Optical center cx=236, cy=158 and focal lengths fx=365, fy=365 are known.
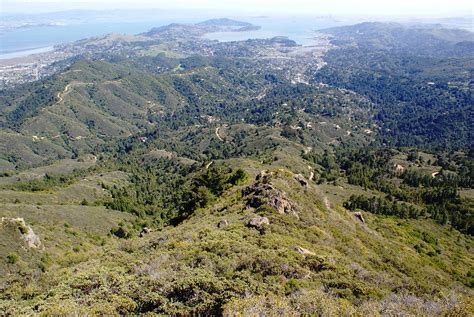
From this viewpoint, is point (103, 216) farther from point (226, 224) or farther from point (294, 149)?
point (294, 149)

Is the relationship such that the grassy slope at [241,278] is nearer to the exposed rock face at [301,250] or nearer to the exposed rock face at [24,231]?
→ the exposed rock face at [301,250]

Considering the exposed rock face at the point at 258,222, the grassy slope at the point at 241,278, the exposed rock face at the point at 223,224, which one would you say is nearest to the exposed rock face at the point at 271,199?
the grassy slope at the point at 241,278

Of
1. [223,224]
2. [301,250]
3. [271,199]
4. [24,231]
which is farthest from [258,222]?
[24,231]

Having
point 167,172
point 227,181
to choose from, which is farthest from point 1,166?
point 227,181

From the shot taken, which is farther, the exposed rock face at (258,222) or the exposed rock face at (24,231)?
the exposed rock face at (24,231)

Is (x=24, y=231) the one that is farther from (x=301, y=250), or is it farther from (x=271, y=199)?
(x=301, y=250)

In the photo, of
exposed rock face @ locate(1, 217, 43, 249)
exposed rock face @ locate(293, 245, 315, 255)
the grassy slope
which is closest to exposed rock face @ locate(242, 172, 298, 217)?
the grassy slope
